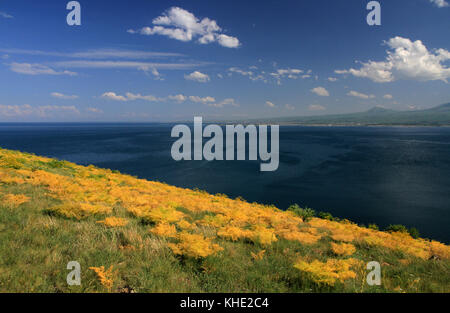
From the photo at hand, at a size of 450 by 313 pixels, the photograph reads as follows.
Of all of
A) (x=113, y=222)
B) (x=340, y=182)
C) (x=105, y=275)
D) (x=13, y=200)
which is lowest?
(x=340, y=182)

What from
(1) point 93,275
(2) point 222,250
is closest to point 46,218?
(1) point 93,275

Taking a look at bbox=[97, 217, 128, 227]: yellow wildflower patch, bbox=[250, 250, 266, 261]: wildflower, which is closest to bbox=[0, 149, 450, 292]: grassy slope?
bbox=[250, 250, 266, 261]: wildflower

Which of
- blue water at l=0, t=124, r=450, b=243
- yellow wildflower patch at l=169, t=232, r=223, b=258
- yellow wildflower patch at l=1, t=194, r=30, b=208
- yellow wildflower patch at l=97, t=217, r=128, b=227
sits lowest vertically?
blue water at l=0, t=124, r=450, b=243

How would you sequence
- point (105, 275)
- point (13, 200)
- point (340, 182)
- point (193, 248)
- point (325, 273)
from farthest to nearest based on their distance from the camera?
point (340, 182), point (13, 200), point (193, 248), point (325, 273), point (105, 275)

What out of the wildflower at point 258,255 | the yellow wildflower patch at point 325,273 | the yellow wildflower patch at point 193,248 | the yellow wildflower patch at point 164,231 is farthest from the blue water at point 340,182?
the yellow wildflower patch at point 193,248

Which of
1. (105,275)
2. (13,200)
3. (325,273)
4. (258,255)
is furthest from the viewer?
(13,200)

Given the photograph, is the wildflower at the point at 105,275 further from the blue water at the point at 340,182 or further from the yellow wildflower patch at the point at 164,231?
the blue water at the point at 340,182

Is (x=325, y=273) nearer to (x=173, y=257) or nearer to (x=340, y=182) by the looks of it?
→ (x=173, y=257)

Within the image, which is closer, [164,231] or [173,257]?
[173,257]

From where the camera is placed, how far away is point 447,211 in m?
31.7

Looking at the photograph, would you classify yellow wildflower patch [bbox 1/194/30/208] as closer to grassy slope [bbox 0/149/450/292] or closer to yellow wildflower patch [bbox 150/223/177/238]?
grassy slope [bbox 0/149/450/292]

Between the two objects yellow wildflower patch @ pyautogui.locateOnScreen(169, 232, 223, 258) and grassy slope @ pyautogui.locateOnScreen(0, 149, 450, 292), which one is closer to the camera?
grassy slope @ pyautogui.locateOnScreen(0, 149, 450, 292)

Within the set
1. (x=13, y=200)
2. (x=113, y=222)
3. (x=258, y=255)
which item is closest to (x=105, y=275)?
(x=113, y=222)

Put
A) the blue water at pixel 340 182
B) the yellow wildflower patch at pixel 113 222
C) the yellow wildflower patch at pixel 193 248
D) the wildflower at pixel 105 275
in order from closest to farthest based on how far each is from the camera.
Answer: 1. the wildflower at pixel 105 275
2. the yellow wildflower patch at pixel 193 248
3. the yellow wildflower patch at pixel 113 222
4. the blue water at pixel 340 182
